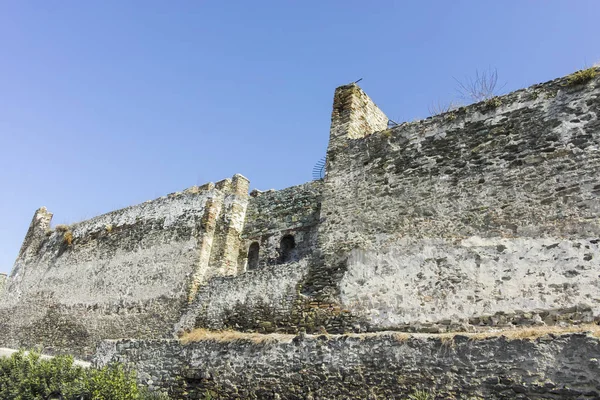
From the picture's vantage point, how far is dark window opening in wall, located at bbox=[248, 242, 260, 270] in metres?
14.8

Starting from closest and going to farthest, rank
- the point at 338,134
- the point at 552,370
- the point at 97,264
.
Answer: the point at 552,370, the point at 338,134, the point at 97,264

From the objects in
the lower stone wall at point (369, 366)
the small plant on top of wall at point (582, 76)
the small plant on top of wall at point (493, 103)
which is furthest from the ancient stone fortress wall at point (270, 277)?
the small plant on top of wall at point (582, 76)

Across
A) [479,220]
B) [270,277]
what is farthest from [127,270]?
[479,220]

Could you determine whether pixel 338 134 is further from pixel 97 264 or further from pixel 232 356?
pixel 97 264

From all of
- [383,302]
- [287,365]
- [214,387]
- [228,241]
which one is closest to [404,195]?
[383,302]

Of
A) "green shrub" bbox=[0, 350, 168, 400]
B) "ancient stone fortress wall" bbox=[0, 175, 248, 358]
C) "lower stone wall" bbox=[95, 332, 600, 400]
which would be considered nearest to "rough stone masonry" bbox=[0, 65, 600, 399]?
"lower stone wall" bbox=[95, 332, 600, 400]

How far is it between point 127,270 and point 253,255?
4.50m

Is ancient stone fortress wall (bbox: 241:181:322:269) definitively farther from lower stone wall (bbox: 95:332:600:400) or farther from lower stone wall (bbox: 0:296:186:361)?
lower stone wall (bbox: 95:332:600:400)

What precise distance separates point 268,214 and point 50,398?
24.4 ft

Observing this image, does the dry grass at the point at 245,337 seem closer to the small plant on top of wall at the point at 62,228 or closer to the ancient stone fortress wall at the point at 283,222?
the ancient stone fortress wall at the point at 283,222

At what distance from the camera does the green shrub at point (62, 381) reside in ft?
31.0

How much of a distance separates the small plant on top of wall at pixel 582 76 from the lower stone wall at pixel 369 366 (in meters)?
4.89

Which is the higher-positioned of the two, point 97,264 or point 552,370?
point 97,264

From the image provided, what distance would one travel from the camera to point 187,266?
47.6 ft
